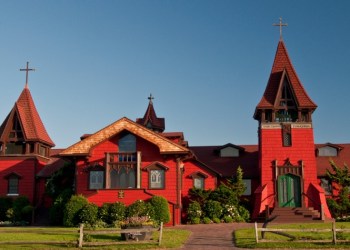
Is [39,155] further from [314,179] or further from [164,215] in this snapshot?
[314,179]

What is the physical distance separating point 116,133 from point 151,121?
42.7 feet

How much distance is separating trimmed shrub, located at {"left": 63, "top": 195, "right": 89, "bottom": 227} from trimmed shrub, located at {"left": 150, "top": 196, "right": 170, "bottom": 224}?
15.2ft

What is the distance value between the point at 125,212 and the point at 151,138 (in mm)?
5391

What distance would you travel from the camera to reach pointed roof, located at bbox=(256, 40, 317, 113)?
36188 mm

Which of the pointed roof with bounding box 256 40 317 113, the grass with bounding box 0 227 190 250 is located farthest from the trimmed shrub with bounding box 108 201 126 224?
the pointed roof with bounding box 256 40 317 113

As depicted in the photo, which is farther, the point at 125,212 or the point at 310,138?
the point at 310,138

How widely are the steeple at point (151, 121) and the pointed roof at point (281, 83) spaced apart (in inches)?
497

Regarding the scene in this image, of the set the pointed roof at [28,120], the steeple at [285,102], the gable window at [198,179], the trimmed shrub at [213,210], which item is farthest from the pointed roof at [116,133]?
the steeple at [285,102]

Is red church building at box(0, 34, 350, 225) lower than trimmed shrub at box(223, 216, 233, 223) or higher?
higher

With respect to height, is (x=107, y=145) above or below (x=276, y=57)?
below

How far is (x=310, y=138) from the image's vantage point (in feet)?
116

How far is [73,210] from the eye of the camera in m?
30.8

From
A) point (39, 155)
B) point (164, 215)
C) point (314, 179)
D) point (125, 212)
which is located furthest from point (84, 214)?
point (314, 179)

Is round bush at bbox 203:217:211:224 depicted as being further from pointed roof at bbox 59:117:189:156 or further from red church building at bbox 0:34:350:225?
pointed roof at bbox 59:117:189:156
